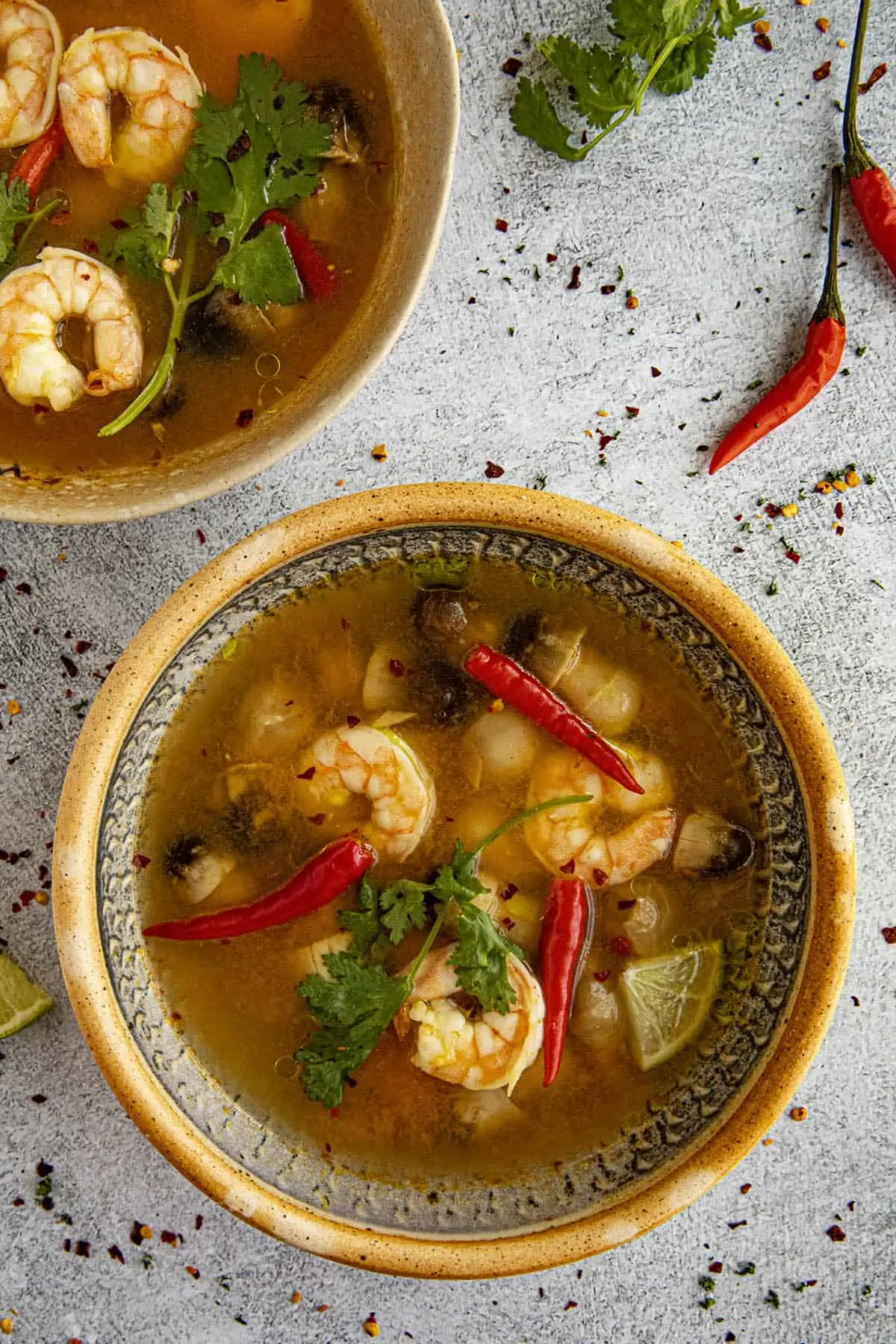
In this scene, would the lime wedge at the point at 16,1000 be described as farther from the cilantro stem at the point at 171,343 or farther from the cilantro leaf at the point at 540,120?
the cilantro leaf at the point at 540,120

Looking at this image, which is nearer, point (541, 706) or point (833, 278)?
point (541, 706)

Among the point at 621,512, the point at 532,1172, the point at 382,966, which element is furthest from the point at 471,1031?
the point at 621,512

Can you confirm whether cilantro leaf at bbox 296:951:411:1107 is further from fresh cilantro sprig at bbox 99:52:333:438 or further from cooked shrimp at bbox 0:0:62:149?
cooked shrimp at bbox 0:0:62:149

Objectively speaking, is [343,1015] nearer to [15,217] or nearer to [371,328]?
[371,328]

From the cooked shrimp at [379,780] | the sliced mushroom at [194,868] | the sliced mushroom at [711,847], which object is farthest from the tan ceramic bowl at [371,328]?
the sliced mushroom at [711,847]

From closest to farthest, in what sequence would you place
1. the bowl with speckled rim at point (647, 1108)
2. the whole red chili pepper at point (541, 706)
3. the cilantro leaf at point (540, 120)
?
1. the bowl with speckled rim at point (647, 1108)
2. the whole red chili pepper at point (541, 706)
3. the cilantro leaf at point (540, 120)

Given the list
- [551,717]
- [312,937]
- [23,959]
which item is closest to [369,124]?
[551,717]
